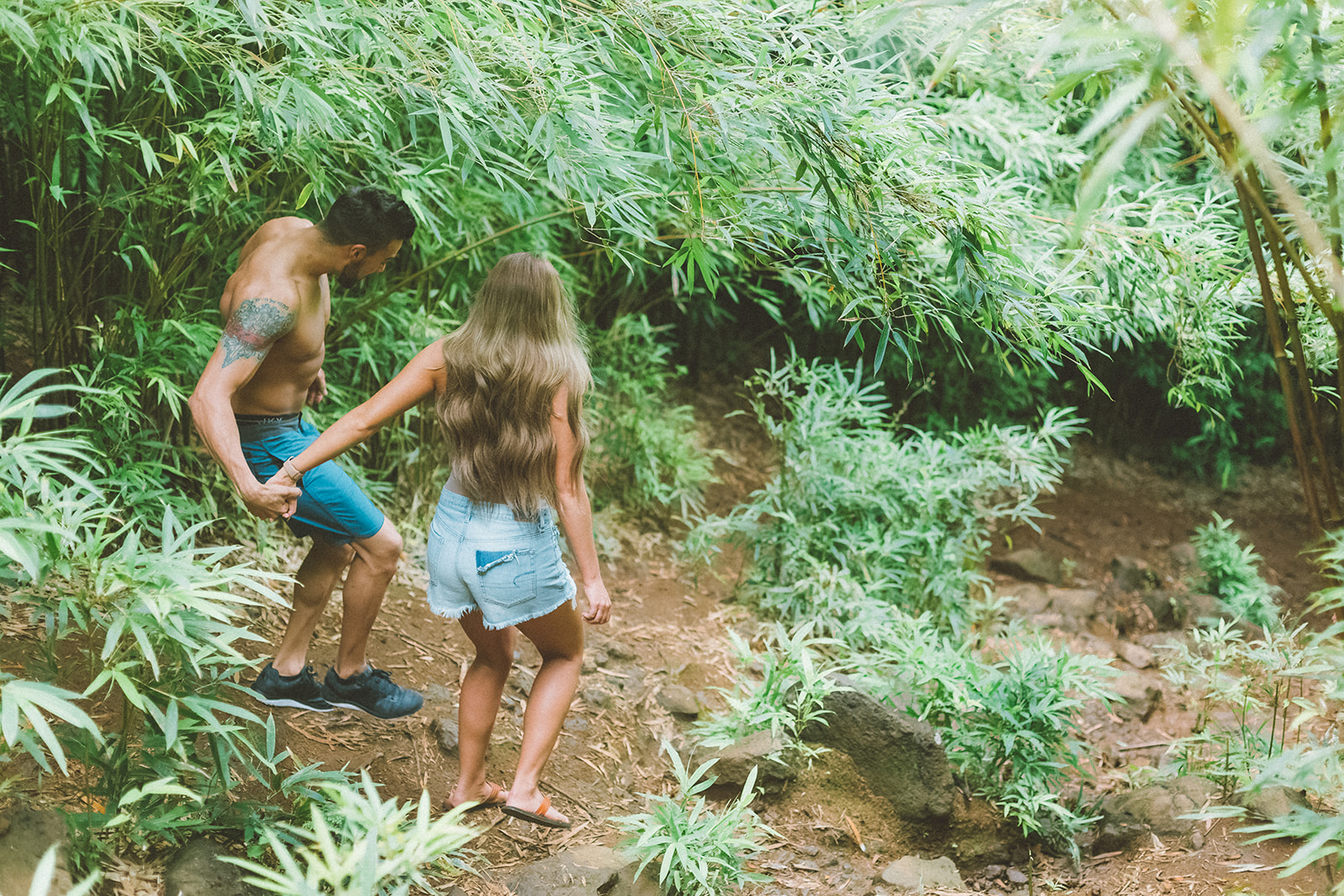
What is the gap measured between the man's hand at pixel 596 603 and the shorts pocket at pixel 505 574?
0.14 meters

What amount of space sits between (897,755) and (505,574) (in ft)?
4.64

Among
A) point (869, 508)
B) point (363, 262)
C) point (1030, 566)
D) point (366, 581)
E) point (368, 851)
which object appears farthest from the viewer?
point (1030, 566)

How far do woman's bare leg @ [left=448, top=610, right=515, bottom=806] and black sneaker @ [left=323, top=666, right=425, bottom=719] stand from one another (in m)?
0.40

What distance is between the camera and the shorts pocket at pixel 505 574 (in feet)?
6.31

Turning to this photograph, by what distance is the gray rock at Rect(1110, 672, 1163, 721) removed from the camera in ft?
12.7

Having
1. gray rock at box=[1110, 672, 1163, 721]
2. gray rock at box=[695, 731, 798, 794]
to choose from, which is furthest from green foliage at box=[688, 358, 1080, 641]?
gray rock at box=[695, 731, 798, 794]

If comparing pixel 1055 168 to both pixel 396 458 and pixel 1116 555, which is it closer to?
pixel 1116 555

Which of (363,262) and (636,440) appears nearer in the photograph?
(363,262)

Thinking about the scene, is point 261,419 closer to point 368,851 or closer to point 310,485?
point 310,485

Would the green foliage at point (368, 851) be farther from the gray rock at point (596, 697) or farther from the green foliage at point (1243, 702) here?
the green foliage at point (1243, 702)

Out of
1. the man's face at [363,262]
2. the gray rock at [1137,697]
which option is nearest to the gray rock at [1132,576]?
the gray rock at [1137,697]

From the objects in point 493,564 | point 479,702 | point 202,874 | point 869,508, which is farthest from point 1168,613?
point 202,874

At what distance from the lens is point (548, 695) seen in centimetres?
209

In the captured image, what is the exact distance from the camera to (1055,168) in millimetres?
4445
